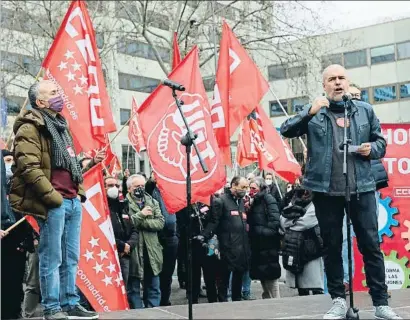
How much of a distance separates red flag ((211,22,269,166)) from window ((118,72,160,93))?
31.4 m

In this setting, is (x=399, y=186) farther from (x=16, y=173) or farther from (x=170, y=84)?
(x=16, y=173)

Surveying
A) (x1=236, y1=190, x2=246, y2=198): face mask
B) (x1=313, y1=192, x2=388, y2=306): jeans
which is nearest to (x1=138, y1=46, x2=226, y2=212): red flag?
(x1=236, y1=190, x2=246, y2=198): face mask

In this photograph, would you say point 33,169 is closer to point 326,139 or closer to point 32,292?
point 326,139

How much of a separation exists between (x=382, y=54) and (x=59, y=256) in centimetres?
3526

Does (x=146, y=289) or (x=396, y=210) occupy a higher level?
(x=396, y=210)

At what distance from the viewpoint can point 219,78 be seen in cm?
896

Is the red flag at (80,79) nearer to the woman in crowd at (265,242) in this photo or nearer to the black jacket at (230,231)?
the black jacket at (230,231)

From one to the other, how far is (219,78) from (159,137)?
1801 millimetres

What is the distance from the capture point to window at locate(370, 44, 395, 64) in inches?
1427

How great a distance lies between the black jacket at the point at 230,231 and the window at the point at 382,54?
97.9 ft

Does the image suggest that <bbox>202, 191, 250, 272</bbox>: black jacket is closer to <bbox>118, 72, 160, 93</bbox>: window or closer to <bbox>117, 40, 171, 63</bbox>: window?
<bbox>117, 40, 171, 63</bbox>: window

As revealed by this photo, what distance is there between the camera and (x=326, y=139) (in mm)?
4953

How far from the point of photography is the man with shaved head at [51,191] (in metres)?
4.77

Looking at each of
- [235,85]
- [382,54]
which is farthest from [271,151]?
[382,54]
